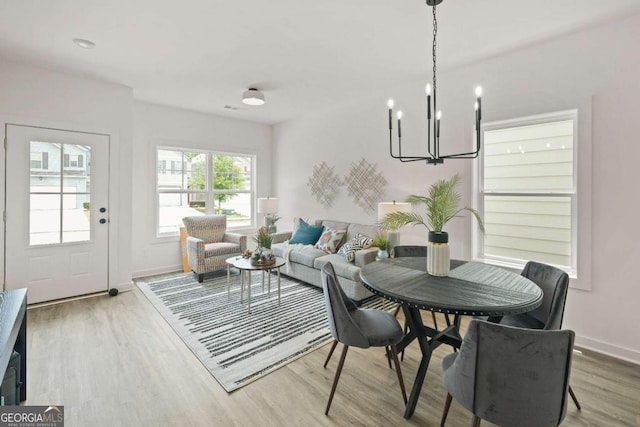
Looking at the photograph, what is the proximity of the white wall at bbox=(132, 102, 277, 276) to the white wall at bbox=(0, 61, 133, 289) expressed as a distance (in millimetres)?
708

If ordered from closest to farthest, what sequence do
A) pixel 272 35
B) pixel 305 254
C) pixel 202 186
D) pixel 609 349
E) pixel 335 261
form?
1. pixel 609 349
2. pixel 272 35
3. pixel 335 261
4. pixel 305 254
5. pixel 202 186

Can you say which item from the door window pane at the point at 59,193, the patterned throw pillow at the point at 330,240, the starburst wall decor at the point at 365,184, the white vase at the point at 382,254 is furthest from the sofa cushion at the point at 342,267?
the door window pane at the point at 59,193

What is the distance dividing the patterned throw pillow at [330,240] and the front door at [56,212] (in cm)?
283

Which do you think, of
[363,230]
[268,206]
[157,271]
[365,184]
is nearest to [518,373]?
[363,230]

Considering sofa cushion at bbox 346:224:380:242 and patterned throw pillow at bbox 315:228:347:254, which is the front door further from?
sofa cushion at bbox 346:224:380:242

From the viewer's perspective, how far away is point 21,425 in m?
1.38

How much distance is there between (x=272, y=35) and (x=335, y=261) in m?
2.55

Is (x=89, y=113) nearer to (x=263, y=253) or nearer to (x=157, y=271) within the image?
(x=157, y=271)

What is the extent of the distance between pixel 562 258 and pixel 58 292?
547 centimetres

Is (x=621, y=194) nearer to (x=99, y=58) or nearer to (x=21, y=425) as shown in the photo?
(x=21, y=425)

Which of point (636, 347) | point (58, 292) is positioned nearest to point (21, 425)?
point (58, 292)

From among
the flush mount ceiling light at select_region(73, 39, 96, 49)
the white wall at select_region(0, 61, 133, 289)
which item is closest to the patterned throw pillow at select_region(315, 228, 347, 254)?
the white wall at select_region(0, 61, 133, 289)

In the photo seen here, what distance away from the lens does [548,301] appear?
6.71 feet

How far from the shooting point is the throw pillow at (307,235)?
4.73 m
